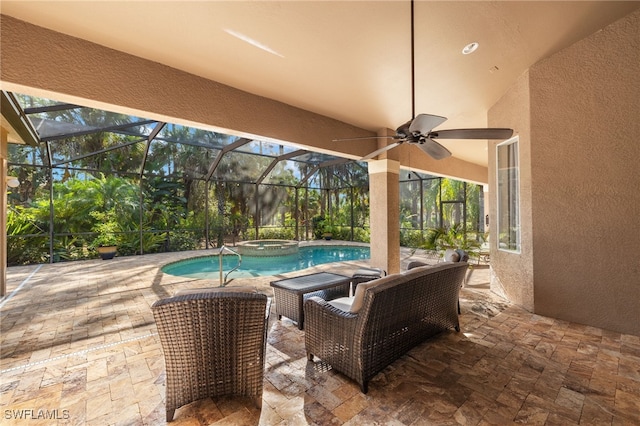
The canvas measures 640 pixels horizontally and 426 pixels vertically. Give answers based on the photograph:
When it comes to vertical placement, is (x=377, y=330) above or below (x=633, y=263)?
below

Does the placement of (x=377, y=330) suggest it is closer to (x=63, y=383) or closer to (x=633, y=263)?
(x=63, y=383)

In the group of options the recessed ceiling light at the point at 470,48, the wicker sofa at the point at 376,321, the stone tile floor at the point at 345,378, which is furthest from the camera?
the recessed ceiling light at the point at 470,48

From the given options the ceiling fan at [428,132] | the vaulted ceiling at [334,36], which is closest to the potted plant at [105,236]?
the vaulted ceiling at [334,36]

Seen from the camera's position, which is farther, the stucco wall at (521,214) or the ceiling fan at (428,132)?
the stucco wall at (521,214)

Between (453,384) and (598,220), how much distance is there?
286 cm

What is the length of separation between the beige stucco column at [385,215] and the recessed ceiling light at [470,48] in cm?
293

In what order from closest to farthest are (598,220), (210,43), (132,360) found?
(132,360) < (210,43) < (598,220)

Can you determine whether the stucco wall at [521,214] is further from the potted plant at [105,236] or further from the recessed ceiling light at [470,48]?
the potted plant at [105,236]

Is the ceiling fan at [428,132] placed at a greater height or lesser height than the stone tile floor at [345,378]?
greater

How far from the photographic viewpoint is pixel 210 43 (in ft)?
9.71

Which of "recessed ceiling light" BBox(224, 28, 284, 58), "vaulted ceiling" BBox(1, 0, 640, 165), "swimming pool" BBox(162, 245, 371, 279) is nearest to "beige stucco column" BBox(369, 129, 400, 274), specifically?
"vaulted ceiling" BBox(1, 0, 640, 165)

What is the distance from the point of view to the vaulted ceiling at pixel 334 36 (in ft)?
8.18

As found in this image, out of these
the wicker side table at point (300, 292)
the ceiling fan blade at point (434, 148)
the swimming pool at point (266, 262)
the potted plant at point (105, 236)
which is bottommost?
the swimming pool at point (266, 262)

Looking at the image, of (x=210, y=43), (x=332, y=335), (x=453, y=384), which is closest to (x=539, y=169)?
(x=453, y=384)
